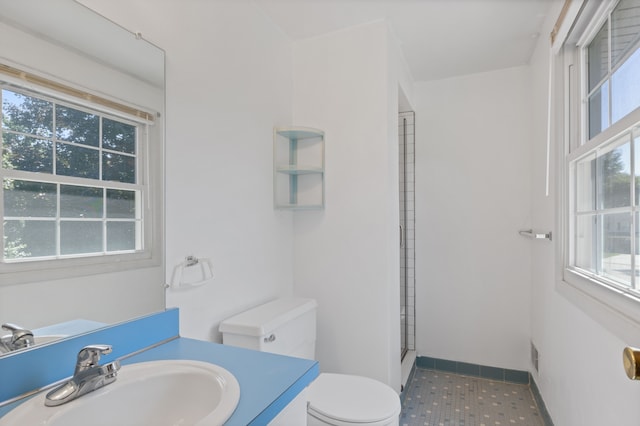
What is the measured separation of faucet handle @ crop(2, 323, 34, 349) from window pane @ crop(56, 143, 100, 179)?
1.34ft

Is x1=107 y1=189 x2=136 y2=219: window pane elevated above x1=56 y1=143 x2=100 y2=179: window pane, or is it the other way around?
x1=56 y1=143 x2=100 y2=179: window pane

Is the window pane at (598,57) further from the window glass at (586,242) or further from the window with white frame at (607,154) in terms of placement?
the window glass at (586,242)

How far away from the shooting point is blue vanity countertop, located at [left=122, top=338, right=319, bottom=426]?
81 centimetres

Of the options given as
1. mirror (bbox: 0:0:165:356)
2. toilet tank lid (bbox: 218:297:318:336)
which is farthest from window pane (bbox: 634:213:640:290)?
mirror (bbox: 0:0:165:356)

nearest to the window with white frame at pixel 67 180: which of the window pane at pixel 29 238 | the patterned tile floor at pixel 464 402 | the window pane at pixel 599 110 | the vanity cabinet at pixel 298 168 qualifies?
the window pane at pixel 29 238

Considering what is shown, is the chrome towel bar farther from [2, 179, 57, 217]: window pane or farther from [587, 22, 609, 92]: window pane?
[2, 179, 57, 217]: window pane

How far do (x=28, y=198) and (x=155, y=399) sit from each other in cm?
62

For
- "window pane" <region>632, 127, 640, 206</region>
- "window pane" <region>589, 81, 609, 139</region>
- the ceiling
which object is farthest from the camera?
the ceiling

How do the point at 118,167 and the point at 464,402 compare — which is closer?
the point at 118,167

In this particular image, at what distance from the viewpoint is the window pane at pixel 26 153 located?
0.87 meters

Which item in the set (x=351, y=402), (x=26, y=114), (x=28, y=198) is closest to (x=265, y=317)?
(x=351, y=402)

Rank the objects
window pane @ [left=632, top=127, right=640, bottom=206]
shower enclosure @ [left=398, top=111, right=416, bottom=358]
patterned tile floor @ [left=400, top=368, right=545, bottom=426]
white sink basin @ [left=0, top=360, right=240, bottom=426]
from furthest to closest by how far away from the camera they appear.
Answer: shower enclosure @ [left=398, top=111, right=416, bottom=358], patterned tile floor @ [left=400, top=368, right=545, bottom=426], window pane @ [left=632, top=127, right=640, bottom=206], white sink basin @ [left=0, top=360, right=240, bottom=426]

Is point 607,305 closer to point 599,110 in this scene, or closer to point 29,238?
point 599,110

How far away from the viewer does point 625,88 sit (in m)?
1.22
